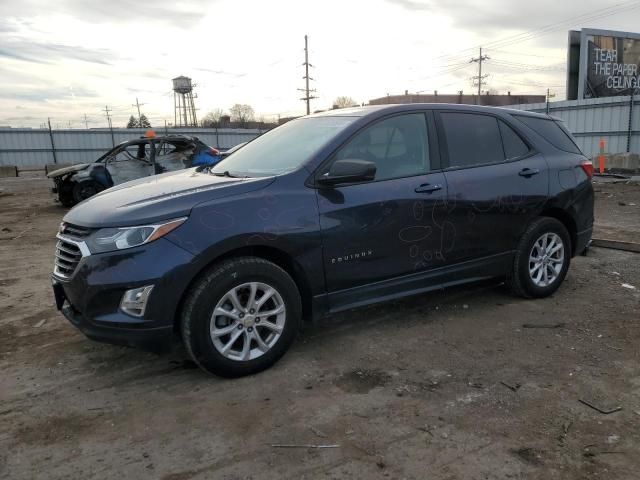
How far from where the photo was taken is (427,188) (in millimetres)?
4094

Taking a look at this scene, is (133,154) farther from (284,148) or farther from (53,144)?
(53,144)

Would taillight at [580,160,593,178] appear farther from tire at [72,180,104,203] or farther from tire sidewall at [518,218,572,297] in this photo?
tire at [72,180,104,203]

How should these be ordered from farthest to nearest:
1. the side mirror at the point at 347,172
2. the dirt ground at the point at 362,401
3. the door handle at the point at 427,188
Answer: the door handle at the point at 427,188
the side mirror at the point at 347,172
the dirt ground at the point at 362,401

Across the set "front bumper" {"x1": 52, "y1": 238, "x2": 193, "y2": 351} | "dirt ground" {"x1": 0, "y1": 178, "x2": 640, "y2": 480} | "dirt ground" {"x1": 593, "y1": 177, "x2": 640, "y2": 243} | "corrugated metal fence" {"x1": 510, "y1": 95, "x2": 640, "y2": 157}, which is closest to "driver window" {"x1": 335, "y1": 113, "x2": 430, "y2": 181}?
"dirt ground" {"x1": 0, "y1": 178, "x2": 640, "y2": 480}

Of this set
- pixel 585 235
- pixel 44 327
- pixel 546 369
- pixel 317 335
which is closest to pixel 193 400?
pixel 317 335

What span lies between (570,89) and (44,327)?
2815 centimetres

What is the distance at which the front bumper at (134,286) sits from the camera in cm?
311

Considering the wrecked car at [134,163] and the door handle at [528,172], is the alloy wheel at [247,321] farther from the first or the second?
the wrecked car at [134,163]

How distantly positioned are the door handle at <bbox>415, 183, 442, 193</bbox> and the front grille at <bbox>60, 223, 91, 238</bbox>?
7.78ft

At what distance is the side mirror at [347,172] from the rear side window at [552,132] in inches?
86.6

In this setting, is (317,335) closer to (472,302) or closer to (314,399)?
(314,399)

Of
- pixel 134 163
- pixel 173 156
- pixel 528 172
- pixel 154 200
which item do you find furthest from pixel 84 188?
pixel 528 172

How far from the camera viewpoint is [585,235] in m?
5.27

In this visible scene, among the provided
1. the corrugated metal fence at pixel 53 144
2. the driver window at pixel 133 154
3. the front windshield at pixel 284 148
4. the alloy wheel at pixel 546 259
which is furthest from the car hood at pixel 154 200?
the corrugated metal fence at pixel 53 144
